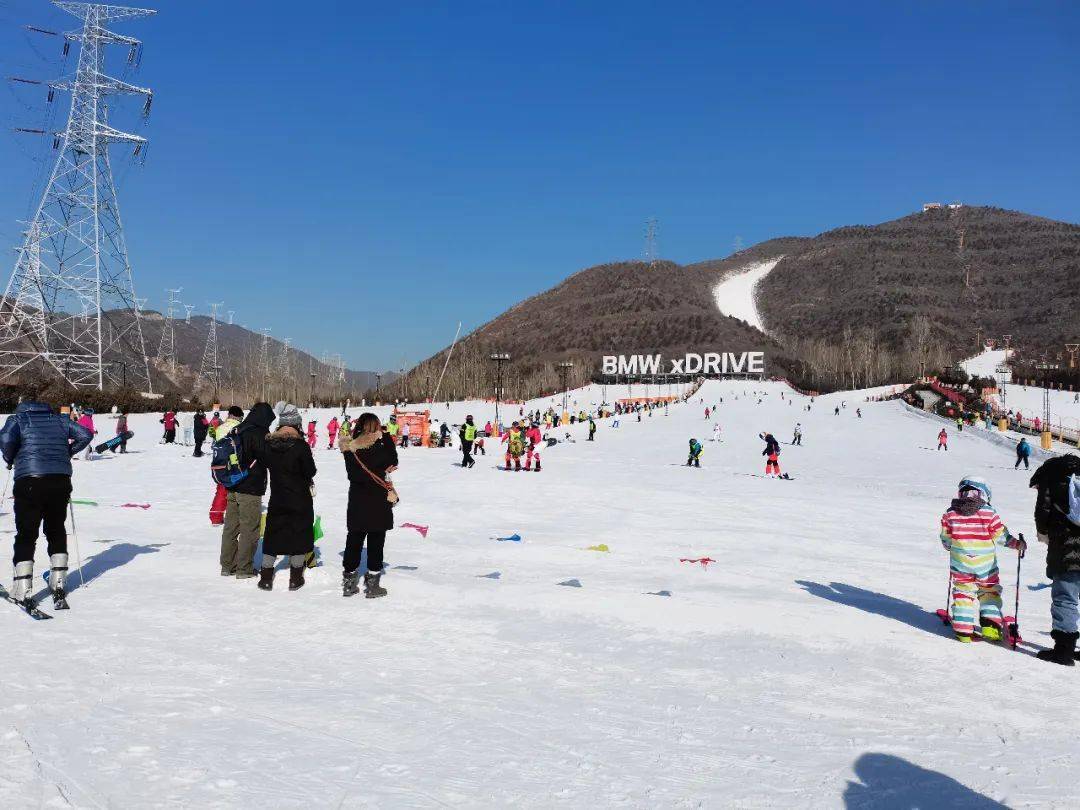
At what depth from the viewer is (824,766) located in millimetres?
3689

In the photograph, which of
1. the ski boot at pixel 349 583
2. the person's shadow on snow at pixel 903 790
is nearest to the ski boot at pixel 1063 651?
the person's shadow on snow at pixel 903 790

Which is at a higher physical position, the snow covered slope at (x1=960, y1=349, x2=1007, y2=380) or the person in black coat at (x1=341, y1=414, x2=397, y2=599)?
the snow covered slope at (x1=960, y1=349, x2=1007, y2=380)

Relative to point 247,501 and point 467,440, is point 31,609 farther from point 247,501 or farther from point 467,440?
point 467,440

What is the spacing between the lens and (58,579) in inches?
233

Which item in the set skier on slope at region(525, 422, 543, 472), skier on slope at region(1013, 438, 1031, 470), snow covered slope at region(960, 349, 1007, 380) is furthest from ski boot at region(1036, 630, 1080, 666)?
snow covered slope at region(960, 349, 1007, 380)

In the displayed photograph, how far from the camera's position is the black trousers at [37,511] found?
19.3 feet

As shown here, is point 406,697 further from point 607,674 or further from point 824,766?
point 824,766

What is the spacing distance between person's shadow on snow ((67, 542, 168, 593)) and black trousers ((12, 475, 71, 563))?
2.25 ft

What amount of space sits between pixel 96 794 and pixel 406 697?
5.28 ft

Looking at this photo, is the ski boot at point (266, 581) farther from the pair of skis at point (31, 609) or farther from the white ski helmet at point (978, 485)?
the white ski helmet at point (978, 485)

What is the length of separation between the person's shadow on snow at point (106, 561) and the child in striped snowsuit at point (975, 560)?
23.6ft

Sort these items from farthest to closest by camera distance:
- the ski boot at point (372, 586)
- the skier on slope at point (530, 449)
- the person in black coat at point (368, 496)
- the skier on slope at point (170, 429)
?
1. the skier on slope at point (170, 429)
2. the skier on slope at point (530, 449)
3. the ski boot at point (372, 586)
4. the person in black coat at point (368, 496)

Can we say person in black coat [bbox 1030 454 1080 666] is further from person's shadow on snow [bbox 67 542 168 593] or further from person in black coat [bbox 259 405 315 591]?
person's shadow on snow [bbox 67 542 168 593]

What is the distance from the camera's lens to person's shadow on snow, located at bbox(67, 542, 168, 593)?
6.99 meters
